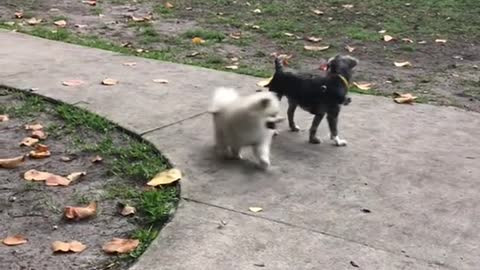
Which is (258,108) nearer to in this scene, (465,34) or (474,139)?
(474,139)

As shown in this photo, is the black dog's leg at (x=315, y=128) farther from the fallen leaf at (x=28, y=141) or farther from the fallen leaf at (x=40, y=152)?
the fallen leaf at (x=28, y=141)

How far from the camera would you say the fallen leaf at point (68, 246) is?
10.1 feet

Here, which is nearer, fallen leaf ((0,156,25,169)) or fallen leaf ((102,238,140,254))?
fallen leaf ((102,238,140,254))

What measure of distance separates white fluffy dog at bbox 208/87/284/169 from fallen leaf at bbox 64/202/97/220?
0.94 metres

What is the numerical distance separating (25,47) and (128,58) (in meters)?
1.06

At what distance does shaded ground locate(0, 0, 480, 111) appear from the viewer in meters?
6.52

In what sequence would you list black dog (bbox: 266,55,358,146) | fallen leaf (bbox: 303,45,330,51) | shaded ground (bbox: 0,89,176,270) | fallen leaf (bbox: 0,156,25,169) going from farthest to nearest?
fallen leaf (bbox: 303,45,330,51)
black dog (bbox: 266,55,358,146)
fallen leaf (bbox: 0,156,25,169)
shaded ground (bbox: 0,89,176,270)

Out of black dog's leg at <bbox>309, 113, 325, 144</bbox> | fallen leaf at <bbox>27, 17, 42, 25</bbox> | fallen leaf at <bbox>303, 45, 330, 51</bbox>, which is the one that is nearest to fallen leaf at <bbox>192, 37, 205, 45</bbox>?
fallen leaf at <bbox>303, 45, 330, 51</bbox>

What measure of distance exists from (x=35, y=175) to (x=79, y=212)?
1.97ft

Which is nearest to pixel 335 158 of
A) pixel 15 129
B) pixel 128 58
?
pixel 15 129

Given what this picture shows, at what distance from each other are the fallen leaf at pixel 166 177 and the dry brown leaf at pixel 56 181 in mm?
434


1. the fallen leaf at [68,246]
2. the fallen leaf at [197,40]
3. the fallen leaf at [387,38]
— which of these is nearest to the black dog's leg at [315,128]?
the fallen leaf at [68,246]

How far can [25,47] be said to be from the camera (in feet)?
22.7

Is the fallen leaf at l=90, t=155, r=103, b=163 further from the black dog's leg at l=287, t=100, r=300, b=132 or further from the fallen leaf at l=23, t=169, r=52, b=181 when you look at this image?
the black dog's leg at l=287, t=100, r=300, b=132
